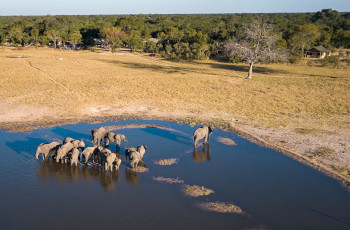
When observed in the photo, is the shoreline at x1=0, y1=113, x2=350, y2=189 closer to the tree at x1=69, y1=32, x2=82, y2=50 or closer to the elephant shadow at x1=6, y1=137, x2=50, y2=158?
the elephant shadow at x1=6, y1=137, x2=50, y2=158

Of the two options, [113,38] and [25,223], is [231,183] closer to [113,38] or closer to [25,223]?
[25,223]

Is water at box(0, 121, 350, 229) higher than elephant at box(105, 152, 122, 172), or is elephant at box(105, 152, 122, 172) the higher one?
elephant at box(105, 152, 122, 172)

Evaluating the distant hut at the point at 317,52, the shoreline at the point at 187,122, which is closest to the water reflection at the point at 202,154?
the shoreline at the point at 187,122

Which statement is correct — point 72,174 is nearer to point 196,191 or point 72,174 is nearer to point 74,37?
point 196,191

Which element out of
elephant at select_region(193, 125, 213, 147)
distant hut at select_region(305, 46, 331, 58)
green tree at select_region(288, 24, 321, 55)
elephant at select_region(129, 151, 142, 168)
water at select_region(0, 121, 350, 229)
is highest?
green tree at select_region(288, 24, 321, 55)

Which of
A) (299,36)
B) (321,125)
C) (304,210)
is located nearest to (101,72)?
(321,125)

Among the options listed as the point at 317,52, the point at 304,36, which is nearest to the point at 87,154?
the point at 317,52

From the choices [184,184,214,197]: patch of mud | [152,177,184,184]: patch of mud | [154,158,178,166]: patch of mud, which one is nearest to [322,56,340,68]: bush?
[154,158,178,166]: patch of mud
